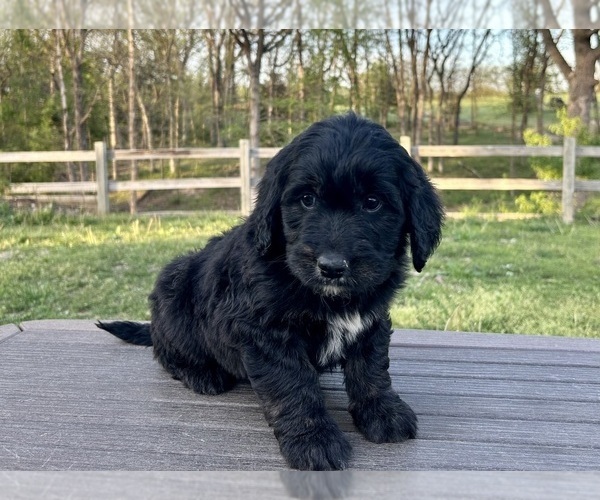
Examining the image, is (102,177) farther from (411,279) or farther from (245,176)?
(411,279)

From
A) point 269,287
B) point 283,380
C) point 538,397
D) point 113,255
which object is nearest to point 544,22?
point 269,287

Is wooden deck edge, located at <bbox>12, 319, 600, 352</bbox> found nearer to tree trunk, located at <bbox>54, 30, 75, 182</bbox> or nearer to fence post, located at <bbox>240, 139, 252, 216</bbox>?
tree trunk, located at <bbox>54, 30, 75, 182</bbox>

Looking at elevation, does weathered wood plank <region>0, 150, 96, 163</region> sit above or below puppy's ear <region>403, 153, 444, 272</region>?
above

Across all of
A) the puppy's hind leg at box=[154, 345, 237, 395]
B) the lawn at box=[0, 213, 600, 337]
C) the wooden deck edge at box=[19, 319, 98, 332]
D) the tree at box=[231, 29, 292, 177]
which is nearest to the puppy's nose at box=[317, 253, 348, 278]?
the puppy's hind leg at box=[154, 345, 237, 395]

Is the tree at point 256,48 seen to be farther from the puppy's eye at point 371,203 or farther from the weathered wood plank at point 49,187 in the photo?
the puppy's eye at point 371,203

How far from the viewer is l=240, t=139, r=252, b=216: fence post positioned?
496cm

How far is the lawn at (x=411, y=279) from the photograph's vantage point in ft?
12.2

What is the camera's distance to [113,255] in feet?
14.1

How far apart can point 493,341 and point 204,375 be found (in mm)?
1139

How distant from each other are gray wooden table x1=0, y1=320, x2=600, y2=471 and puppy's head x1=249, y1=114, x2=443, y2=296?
0.42 meters

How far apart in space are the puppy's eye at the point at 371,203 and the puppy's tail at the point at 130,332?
1.18m

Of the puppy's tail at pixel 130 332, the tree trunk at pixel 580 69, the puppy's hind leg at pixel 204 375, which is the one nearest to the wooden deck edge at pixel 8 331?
the puppy's tail at pixel 130 332

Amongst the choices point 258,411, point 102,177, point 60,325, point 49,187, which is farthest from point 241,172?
point 258,411

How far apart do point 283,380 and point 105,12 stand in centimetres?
84
